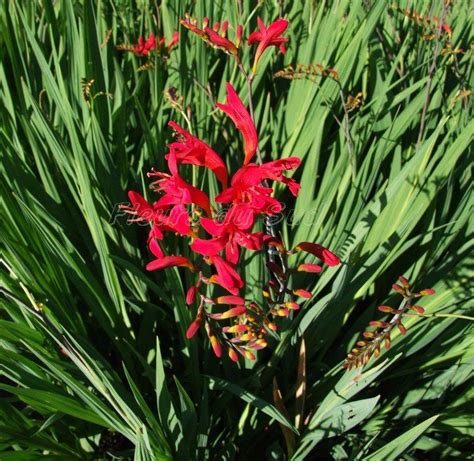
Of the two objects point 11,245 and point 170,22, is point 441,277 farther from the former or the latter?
point 170,22

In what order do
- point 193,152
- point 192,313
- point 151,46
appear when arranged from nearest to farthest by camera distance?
point 193,152
point 192,313
point 151,46

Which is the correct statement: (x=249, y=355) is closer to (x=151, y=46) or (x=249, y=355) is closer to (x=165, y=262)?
(x=165, y=262)

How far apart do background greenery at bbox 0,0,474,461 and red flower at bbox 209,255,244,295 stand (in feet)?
0.69

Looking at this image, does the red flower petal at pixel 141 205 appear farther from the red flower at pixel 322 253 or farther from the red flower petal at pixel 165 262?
the red flower at pixel 322 253

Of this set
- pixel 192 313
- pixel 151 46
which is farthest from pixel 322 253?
pixel 151 46

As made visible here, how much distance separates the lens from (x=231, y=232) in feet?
Result: 3.21

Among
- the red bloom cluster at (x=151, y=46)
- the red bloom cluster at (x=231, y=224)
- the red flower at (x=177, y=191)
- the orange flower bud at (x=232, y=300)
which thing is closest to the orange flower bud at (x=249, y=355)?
the red bloom cluster at (x=231, y=224)

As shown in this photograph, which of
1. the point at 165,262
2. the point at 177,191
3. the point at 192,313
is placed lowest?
the point at 192,313

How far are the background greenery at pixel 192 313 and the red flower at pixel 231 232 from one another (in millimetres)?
248

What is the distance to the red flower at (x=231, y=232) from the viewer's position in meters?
0.94

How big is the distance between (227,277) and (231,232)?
3.5 inches

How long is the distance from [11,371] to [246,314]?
50 cm

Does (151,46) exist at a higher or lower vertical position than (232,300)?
higher

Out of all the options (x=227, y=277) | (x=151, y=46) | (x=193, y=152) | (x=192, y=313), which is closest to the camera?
(x=227, y=277)
